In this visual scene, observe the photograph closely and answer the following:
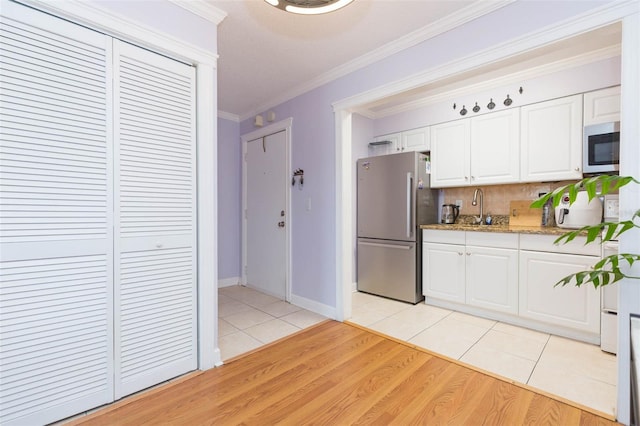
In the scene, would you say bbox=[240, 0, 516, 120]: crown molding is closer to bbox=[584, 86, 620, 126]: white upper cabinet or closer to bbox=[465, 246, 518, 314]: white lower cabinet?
bbox=[584, 86, 620, 126]: white upper cabinet

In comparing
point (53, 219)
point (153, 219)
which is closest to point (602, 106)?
point (153, 219)

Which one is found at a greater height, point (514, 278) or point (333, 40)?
point (333, 40)

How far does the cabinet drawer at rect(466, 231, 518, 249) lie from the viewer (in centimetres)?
267

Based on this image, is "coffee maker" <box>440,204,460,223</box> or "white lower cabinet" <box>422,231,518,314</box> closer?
"white lower cabinet" <box>422,231,518,314</box>

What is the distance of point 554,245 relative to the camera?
246 cm

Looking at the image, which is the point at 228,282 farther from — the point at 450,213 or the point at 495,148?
the point at 495,148

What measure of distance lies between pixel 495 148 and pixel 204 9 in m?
2.97

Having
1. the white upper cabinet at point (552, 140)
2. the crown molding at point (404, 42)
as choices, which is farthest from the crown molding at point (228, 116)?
the white upper cabinet at point (552, 140)

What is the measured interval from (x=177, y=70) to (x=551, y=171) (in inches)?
130

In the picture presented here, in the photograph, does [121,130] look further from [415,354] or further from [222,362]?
[415,354]

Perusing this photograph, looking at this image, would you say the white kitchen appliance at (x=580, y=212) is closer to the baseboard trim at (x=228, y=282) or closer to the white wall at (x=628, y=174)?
the white wall at (x=628, y=174)

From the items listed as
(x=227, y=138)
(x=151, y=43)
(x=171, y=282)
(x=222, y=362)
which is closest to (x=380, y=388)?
(x=222, y=362)

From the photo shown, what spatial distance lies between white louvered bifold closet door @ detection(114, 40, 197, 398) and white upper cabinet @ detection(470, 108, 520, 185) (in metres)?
2.88

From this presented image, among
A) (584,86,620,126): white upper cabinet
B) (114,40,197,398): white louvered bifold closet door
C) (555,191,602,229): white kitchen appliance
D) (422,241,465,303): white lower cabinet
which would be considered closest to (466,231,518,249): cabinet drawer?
(422,241,465,303): white lower cabinet
